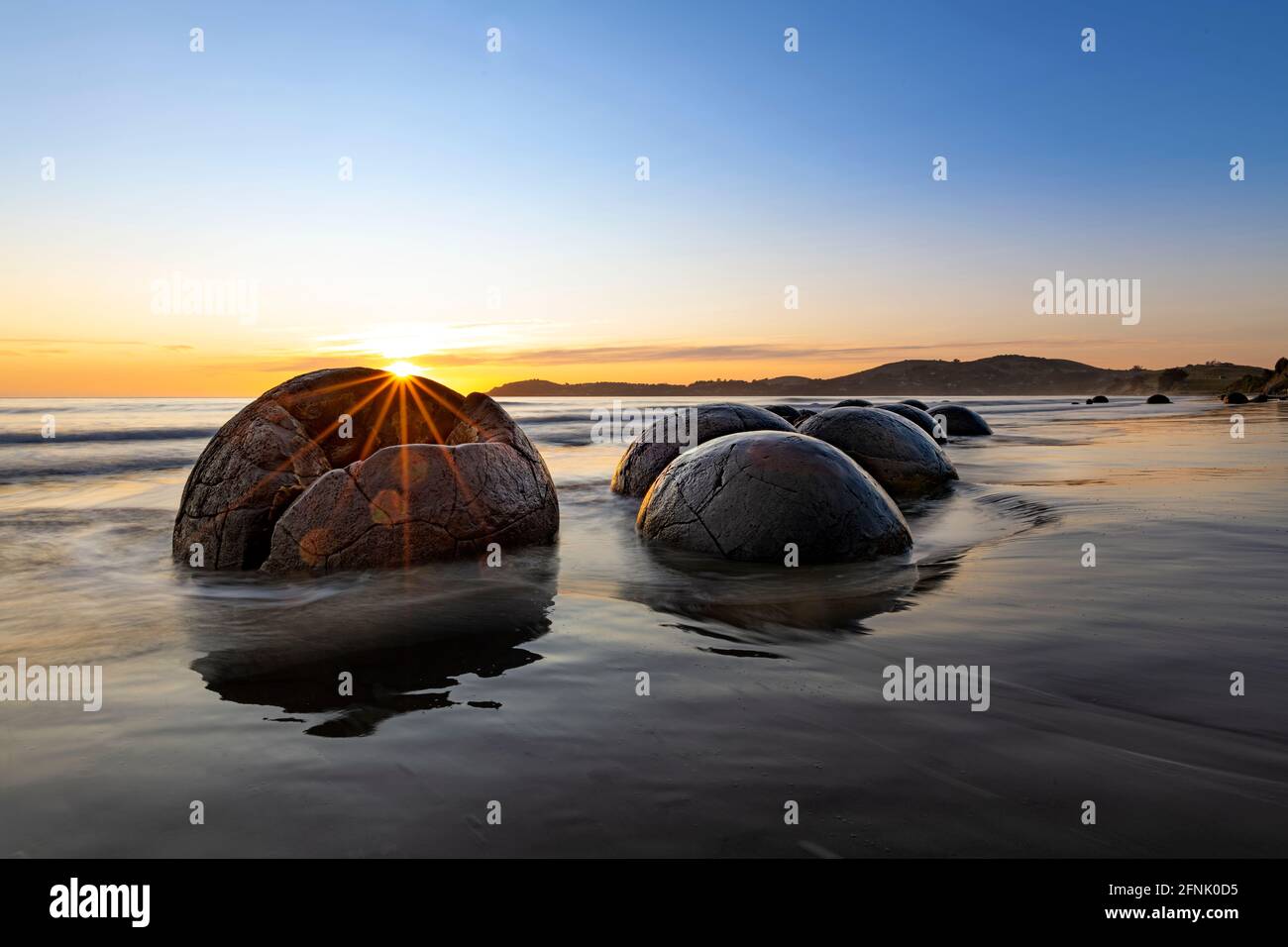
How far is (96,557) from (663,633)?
5.46 meters

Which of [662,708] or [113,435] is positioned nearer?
[662,708]

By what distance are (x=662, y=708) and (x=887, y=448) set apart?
7556 mm

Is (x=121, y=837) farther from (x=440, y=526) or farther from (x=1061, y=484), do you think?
(x=1061, y=484)

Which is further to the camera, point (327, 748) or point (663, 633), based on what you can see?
point (663, 633)

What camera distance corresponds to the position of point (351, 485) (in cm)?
568

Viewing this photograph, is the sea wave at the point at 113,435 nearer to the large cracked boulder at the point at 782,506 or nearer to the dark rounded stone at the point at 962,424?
the large cracked boulder at the point at 782,506

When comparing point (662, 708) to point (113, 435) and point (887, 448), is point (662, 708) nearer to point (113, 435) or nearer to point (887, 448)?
point (887, 448)

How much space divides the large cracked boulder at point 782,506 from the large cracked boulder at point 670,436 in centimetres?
295

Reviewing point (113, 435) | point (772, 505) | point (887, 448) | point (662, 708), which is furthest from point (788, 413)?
point (113, 435)

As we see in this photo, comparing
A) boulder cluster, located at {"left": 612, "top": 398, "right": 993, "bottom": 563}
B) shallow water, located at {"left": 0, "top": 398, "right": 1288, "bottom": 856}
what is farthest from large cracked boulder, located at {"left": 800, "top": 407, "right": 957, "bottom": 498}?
boulder cluster, located at {"left": 612, "top": 398, "right": 993, "bottom": 563}

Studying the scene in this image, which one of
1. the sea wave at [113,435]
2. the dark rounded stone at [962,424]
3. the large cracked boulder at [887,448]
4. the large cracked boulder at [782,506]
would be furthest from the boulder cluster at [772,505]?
the sea wave at [113,435]

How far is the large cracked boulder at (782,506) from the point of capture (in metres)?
5.54
